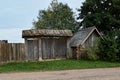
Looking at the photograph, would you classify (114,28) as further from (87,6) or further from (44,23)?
(44,23)

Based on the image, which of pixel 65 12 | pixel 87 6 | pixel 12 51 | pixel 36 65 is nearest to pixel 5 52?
pixel 12 51

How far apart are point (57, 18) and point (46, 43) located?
903 inches

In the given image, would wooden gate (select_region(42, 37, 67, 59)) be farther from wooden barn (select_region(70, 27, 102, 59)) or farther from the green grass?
the green grass

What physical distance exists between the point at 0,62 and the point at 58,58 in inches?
286

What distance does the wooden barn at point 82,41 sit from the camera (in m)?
39.6

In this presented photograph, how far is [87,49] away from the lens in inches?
1540

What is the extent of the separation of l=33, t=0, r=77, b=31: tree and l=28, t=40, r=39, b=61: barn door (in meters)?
21.3

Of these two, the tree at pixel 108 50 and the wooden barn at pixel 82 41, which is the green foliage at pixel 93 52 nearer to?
the tree at pixel 108 50

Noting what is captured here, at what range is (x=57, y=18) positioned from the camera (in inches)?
2443

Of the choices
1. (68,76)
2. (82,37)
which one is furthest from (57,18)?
(68,76)

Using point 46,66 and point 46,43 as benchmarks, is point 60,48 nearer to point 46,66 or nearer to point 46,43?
point 46,43

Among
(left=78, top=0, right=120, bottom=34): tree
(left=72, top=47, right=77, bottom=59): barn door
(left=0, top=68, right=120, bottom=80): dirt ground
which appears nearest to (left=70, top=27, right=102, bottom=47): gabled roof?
(left=72, top=47, right=77, bottom=59): barn door

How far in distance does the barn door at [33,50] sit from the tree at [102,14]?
44.9ft

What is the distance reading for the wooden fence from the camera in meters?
36.1
